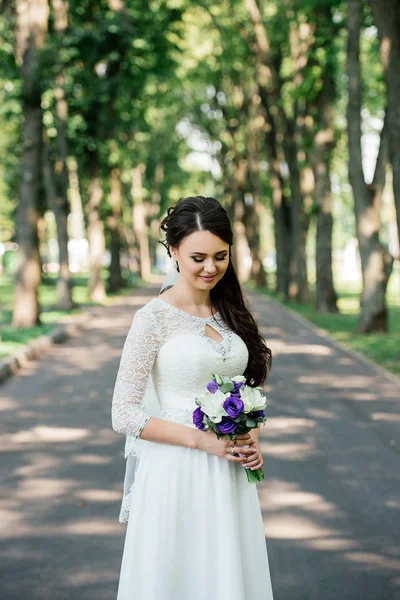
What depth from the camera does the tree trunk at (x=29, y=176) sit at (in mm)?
21391

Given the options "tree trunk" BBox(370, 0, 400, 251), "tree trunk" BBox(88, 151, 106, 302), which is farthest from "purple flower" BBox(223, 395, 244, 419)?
"tree trunk" BBox(88, 151, 106, 302)

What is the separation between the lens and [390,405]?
11516 millimetres

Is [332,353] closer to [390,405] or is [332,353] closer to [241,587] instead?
[390,405]

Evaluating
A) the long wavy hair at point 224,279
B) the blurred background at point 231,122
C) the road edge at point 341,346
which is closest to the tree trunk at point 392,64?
the blurred background at point 231,122

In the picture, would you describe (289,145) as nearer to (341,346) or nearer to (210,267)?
(341,346)

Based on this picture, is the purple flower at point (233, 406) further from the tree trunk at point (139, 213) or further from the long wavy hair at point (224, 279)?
the tree trunk at point (139, 213)

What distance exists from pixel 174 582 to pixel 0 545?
2.84 m

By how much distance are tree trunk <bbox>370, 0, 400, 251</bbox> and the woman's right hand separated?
11536mm

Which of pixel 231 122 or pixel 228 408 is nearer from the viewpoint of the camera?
pixel 228 408

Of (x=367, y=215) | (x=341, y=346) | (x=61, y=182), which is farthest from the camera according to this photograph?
(x=61, y=182)

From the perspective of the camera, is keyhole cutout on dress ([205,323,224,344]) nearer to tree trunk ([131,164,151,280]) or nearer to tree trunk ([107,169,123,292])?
tree trunk ([107,169,123,292])

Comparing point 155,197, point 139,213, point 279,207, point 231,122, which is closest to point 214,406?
point 279,207

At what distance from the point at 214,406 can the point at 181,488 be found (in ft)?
1.42

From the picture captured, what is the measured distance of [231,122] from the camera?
153 feet
